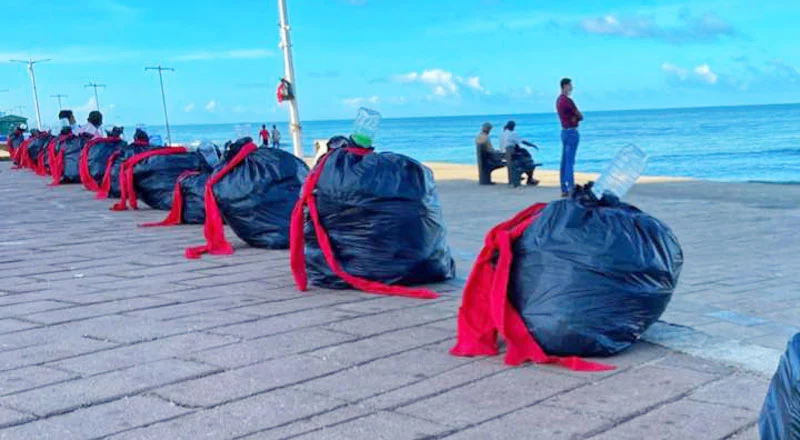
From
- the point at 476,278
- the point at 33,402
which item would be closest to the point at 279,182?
the point at 476,278

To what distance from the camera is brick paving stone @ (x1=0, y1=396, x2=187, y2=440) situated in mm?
3273

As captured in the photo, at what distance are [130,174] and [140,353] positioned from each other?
7319 mm

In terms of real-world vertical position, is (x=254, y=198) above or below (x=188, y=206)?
above

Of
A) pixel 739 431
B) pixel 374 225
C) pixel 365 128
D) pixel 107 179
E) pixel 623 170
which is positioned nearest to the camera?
pixel 739 431

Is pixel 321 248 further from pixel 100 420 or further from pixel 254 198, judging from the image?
pixel 100 420

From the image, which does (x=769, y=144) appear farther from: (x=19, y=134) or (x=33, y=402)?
(x=33, y=402)

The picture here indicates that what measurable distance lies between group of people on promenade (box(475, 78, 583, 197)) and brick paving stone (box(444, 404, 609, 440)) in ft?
30.3

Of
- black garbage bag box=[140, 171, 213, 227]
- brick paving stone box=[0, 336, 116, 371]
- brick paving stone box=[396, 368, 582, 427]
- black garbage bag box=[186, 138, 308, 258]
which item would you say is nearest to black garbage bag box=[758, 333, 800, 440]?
brick paving stone box=[396, 368, 582, 427]

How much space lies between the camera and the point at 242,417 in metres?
3.39

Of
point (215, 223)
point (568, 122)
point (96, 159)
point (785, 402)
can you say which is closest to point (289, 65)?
point (96, 159)

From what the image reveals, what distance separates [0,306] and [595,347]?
11.8ft

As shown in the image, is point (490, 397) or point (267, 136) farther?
point (267, 136)

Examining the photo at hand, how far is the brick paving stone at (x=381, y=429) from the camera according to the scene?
318cm

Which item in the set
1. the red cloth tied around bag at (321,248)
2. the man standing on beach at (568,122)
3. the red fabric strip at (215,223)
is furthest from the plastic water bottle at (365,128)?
the man standing on beach at (568,122)
